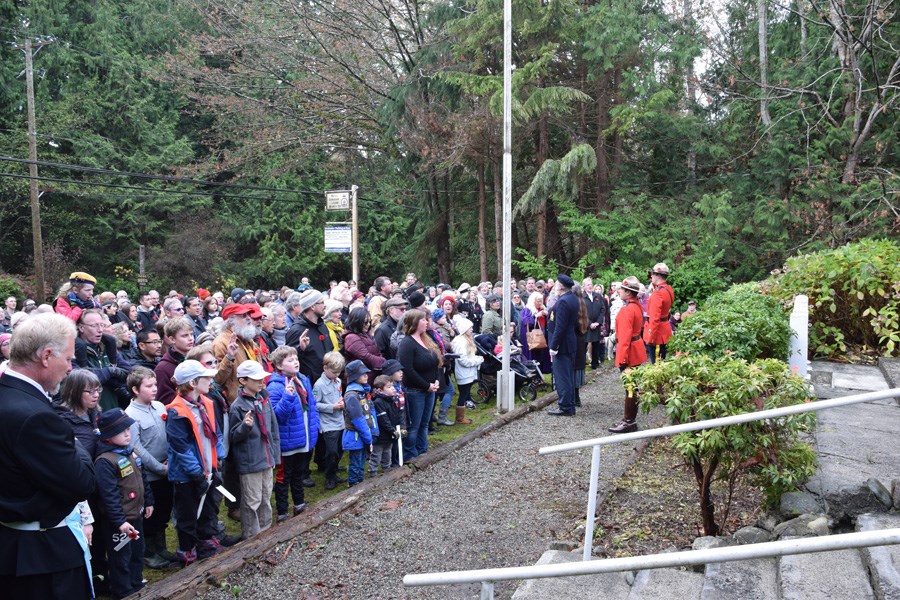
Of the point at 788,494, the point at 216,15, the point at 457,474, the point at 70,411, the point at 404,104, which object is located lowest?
the point at 457,474

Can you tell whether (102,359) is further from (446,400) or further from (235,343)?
(446,400)

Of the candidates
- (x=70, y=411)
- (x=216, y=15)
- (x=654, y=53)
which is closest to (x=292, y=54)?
(x=216, y=15)

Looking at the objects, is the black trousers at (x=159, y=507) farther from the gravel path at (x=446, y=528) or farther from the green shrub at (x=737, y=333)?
the green shrub at (x=737, y=333)

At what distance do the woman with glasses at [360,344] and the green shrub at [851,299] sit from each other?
6891mm

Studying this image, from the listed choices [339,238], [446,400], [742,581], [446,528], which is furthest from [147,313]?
[339,238]

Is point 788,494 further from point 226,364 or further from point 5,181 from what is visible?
point 5,181

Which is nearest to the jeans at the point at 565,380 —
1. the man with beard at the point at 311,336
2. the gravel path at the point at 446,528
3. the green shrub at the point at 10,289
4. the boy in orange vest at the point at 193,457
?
the gravel path at the point at 446,528

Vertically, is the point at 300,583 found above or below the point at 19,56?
below

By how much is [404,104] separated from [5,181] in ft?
61.3

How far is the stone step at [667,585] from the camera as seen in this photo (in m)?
3.95

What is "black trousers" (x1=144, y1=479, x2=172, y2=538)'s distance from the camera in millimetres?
5578

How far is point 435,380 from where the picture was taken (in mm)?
8391

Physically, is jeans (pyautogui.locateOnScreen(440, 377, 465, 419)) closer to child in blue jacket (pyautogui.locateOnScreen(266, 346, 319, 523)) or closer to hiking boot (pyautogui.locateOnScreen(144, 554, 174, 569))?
child in blue jacket (pyautogui.locateOnScreen(266, 346, 319, 523))

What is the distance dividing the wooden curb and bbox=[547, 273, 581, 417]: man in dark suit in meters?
2.46
